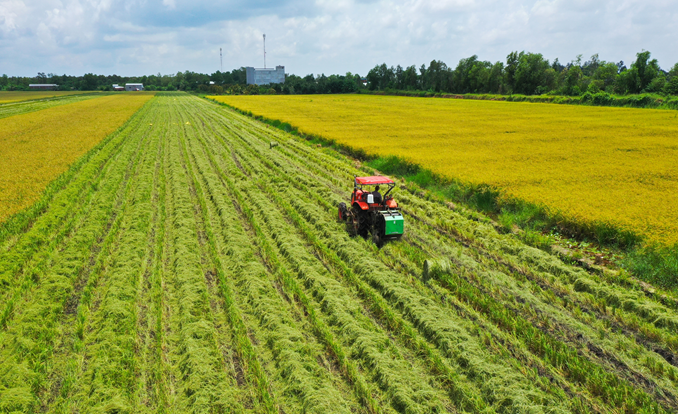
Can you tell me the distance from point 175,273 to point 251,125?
30.9 m

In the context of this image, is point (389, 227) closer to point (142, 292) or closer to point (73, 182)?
point (142, 292)

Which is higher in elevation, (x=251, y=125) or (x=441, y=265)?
(x=251, y=125)

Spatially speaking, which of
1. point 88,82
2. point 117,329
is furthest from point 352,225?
point 88,82

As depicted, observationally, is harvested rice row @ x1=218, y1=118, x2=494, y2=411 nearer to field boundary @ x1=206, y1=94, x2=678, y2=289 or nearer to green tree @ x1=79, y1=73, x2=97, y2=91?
field boundary @ x1=206, y1=94, x2=678, y2=289

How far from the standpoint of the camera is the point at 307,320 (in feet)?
23.4

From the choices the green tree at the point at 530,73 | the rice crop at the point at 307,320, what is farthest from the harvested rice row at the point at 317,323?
the green tree at the point at 530,73

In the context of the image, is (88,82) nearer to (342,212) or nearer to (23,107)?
(23,107)

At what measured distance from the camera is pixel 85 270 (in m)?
8.94

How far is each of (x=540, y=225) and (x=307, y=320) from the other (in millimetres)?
8755

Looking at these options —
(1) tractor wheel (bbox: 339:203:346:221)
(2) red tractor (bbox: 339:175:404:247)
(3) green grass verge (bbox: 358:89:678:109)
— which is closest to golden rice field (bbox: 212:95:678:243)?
(2) red tractor (bbox: 339:175:404:247)

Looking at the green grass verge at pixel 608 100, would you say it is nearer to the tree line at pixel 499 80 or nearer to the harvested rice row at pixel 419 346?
the tree line at pixel 499 80

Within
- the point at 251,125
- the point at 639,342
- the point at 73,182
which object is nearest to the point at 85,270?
the point at 73,182

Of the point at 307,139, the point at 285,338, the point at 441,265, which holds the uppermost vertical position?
the point at 307,139

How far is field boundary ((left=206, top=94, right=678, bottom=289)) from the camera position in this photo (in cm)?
884
